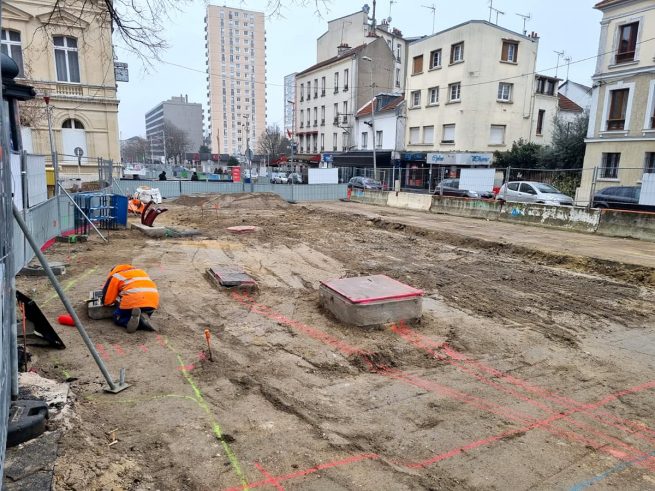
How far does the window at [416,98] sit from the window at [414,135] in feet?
6.69

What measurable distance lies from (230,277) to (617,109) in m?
27.4

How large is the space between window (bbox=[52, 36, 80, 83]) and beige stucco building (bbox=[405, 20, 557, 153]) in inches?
1067

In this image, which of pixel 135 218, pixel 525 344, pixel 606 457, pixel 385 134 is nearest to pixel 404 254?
pixel 525 344

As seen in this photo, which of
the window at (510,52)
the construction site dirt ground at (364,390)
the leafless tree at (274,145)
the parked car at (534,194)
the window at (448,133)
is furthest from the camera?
the leafless tree at (274,145)

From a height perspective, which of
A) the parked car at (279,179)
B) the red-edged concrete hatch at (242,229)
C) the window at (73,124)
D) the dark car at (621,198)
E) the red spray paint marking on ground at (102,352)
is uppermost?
the window at (73,124)

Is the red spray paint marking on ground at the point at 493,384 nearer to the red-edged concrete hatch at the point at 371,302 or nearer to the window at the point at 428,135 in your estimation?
the red-edged concrete hatch at the point at 371,302

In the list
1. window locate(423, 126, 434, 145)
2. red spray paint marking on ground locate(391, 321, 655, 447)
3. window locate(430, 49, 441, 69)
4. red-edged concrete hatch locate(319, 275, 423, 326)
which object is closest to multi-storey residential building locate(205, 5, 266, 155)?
window locate(430, 49, 441, 69)

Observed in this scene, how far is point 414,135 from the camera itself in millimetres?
40000

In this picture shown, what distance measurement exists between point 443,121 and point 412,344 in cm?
3418

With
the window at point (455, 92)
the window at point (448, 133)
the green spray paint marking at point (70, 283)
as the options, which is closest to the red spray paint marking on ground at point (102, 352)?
the green spray paint marking at point (70, 283)

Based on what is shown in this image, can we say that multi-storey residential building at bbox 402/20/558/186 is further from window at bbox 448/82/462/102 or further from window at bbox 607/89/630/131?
window at bbox 607/89/630/131

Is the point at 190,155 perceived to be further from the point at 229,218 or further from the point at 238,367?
the point at 238,367

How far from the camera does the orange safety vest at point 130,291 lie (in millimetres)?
5613

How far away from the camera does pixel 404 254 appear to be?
11820 mm
